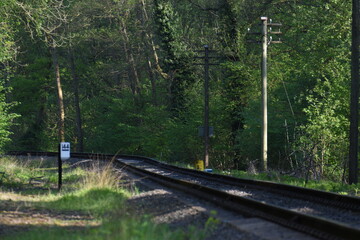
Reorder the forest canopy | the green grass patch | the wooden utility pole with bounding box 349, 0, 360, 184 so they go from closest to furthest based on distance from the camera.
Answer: the green grass patch → the wooden utility pole with bounding box 349, 0, 360, 184 → the forest canopy

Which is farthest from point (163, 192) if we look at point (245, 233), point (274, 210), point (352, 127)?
point (352, 127)

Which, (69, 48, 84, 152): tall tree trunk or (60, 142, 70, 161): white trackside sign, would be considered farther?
(69, 48, 84, 152): tall tree trunk

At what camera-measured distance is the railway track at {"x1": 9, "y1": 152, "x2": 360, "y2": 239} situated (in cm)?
651

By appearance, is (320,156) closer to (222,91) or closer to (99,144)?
(222,91)

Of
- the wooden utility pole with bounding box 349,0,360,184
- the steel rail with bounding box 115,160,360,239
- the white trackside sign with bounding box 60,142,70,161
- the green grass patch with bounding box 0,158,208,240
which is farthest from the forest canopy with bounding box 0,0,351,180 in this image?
the steel rail with bounding box 115,160,360,239

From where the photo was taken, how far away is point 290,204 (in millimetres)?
10633

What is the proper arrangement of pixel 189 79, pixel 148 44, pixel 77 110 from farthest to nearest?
pixel 77 110 < pixel 148 44 < pixel 189 79

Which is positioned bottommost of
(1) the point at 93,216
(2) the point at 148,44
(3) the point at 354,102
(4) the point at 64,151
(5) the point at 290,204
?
(1) the point at 93,216

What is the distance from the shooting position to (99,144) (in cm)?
5244

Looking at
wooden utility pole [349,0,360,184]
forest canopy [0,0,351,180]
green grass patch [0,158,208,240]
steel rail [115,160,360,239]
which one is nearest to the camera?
steel rail [115,160,360,239]

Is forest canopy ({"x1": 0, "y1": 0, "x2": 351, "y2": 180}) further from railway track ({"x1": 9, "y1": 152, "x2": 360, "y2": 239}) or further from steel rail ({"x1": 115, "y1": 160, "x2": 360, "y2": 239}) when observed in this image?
steel rail ({"x1": 115, "y1": 160, "x2": 360, "y2": 239})

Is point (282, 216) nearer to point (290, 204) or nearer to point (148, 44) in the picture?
point (290, 204)

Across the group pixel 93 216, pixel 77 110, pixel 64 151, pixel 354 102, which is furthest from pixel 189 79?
pixel 93 216

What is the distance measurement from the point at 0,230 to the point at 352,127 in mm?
12612
